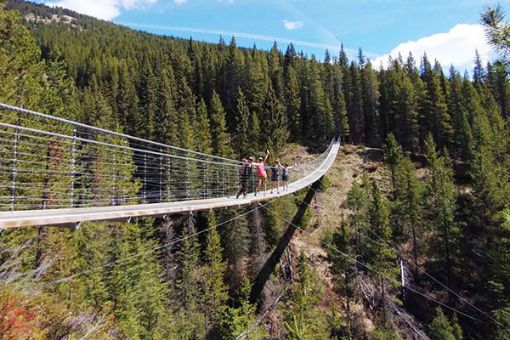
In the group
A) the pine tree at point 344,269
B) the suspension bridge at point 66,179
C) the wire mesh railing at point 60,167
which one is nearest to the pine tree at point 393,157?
the pine tree at point 344,269

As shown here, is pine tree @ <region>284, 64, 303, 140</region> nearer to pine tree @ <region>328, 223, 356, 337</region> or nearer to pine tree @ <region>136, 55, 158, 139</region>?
pine tree @ <region>136, 55, 158, 139</region>

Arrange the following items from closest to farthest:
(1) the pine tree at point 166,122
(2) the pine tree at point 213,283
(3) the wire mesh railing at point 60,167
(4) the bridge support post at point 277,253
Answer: (3) the wire mesh railing at point 60,167 → (2) the pine tree at point 213,283 → (4) the bridge support post at point 277,253 → (1) the pine tree at point 166,122

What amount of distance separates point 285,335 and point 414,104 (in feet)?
107

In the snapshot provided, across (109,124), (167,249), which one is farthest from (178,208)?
(109,124)

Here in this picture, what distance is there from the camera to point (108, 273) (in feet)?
59.6

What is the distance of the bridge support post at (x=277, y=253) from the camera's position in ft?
85.4

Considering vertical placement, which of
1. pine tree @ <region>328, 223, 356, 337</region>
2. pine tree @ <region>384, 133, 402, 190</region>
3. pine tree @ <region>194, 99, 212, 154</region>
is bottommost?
pine tree @ <region>328, 223, 356, 337</region>

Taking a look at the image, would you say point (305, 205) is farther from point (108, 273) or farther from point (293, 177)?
point (108, 273)

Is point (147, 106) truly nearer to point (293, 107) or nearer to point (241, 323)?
point (293, 107)

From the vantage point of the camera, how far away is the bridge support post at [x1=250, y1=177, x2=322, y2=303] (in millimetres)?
26016

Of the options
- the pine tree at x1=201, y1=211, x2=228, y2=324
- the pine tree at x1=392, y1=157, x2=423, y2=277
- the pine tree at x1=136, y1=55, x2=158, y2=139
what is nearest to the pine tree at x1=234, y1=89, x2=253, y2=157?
the pine tree at x1=136, y1=55, x2=158, y2=139

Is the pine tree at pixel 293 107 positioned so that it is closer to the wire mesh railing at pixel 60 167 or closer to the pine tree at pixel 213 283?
the pine tree at pixel 213 283

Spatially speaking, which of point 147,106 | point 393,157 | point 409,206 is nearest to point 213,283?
point 409,206

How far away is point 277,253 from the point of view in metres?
27.4
